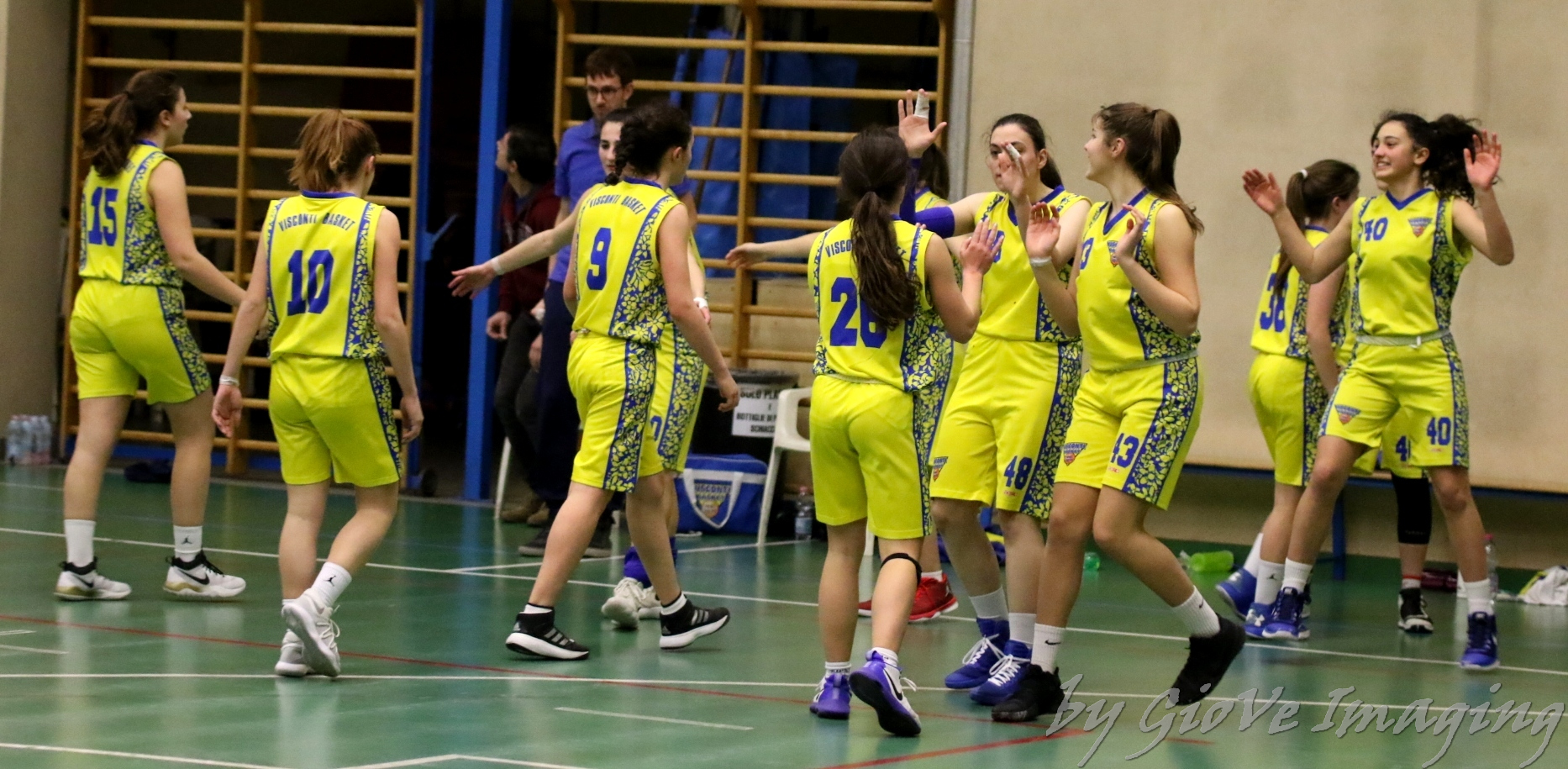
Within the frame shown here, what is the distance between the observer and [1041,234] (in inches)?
191

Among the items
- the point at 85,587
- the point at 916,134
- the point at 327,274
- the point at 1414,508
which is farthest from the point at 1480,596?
the point at 85,587

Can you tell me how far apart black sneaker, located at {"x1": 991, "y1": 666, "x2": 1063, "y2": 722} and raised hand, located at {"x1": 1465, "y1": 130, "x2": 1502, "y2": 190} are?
2.18 m

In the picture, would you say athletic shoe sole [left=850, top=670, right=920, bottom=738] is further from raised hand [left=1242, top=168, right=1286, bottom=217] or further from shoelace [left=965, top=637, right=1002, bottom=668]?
raised hand [left=1242, top=168, right=1286, bottom=217]

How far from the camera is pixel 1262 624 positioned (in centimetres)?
671

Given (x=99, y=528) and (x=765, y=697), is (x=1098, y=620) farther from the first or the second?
(x=99, y=528)

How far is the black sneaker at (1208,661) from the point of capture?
197 inches

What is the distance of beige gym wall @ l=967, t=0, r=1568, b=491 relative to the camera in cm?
909

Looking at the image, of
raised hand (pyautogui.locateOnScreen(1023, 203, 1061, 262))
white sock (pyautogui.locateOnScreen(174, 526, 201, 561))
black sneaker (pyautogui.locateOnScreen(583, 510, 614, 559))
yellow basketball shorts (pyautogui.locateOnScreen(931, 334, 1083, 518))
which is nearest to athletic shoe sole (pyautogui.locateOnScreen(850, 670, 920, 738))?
yellow basketball shorts (pyautogui.locateOnScreen(931, 334, 1083, 518))

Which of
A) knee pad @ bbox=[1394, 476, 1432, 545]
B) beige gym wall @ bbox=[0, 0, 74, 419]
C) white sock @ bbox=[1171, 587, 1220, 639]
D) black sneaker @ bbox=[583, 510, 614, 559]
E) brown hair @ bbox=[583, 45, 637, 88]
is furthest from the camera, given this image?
beige gym wall @ bbox=[0, 0, 74, 419]

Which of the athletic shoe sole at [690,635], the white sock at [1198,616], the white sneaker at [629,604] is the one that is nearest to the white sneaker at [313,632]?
the athletic shoe sole at [690,635]

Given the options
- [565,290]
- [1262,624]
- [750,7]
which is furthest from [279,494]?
[1262,624]

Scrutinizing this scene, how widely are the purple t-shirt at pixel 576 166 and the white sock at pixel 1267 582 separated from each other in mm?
2618

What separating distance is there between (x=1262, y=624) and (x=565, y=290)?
272 centimetres

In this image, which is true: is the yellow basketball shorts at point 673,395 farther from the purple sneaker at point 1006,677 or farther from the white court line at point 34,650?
the white court line at point 34,650
